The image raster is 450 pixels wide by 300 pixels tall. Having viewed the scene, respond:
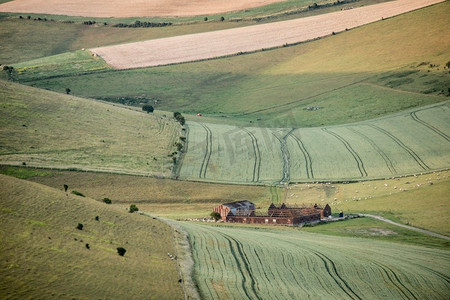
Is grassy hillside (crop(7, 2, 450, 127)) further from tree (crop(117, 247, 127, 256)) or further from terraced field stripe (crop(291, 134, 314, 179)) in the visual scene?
tree (crop(117, 247, 127, 256))

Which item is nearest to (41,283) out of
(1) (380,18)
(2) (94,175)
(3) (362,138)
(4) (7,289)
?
(4) (7,289)

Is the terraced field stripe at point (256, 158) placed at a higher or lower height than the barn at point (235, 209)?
higher

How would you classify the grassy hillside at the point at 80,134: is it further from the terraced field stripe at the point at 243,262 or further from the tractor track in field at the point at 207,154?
the terraced field stripe at the point at 243,262

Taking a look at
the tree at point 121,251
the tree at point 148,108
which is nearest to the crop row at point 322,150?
the tree at point 148,108

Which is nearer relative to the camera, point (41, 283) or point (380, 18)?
point (41, 283)

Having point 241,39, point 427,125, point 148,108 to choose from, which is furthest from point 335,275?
point 241,39

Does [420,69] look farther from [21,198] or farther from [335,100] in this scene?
[21,198]

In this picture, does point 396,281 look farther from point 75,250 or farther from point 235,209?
point 235,209
